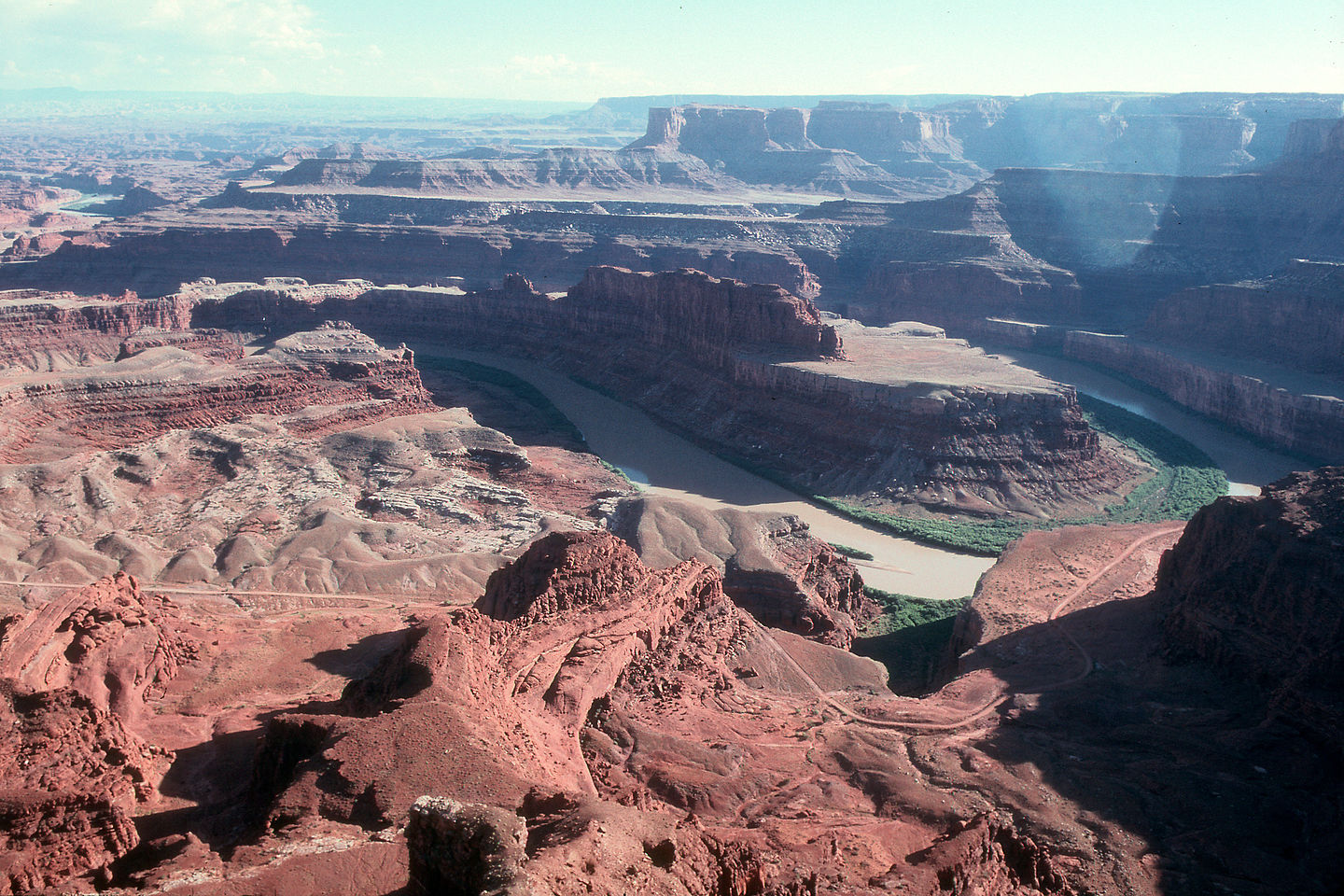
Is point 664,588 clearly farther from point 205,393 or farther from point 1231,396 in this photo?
point 1231,396

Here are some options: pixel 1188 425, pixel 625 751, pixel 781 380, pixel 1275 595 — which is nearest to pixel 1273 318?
pixel 1188 425

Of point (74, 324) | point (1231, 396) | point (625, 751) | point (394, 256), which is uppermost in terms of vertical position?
point (394, 256)

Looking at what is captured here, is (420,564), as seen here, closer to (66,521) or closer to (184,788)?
(66,521)

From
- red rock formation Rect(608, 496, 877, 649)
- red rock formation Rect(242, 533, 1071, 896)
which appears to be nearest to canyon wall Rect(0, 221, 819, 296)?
red rock formation Rect(608, 496, 877, 649)

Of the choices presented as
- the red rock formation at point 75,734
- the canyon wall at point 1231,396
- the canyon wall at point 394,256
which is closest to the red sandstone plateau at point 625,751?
the red rock formation at point 75,734

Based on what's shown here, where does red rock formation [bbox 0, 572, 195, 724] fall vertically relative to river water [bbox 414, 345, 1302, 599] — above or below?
above

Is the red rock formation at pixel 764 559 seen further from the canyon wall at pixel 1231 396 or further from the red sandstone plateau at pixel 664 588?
the canyon wall at pixel 1231 396

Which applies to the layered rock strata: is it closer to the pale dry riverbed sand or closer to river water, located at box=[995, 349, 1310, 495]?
the pale dry riverbed sand

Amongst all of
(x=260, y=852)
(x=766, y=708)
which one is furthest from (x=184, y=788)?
(x=766, y=708)
